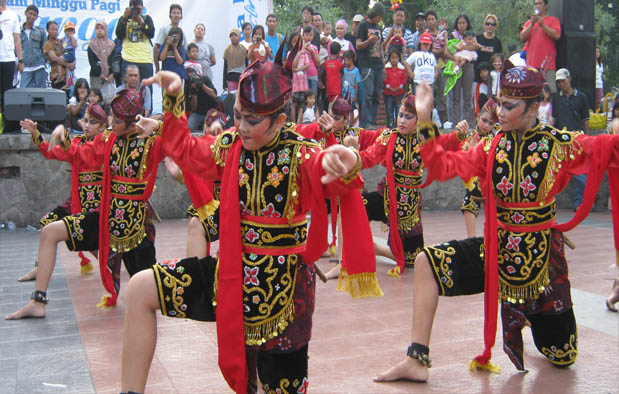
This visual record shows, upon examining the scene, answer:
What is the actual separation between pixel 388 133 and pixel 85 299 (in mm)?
3656

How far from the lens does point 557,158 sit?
4.15m

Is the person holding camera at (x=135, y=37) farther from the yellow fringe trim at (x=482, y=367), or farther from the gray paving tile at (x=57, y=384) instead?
the yellow fringe trim at (x=482, y=367)

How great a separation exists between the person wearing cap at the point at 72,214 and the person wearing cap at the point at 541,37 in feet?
28.1

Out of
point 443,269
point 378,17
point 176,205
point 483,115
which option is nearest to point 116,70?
point 176,205

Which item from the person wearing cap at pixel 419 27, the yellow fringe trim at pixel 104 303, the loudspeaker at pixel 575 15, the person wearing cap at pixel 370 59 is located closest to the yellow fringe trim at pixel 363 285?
the yellow fringe trim at pixel 104 303

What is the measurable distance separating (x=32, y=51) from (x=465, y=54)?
781 cm

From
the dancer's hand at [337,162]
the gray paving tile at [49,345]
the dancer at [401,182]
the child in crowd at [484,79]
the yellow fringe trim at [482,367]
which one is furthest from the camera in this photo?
the child in crowd at [484,79]

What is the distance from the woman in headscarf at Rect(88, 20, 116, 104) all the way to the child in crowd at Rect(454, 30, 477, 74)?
20.9 ft

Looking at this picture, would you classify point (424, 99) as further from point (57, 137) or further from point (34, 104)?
point (34, 104)

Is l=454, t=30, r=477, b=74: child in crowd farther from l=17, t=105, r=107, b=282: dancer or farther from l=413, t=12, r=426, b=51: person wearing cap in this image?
l=17, t=105, r=107, b=282: dancer

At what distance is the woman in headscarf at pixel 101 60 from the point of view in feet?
38.2

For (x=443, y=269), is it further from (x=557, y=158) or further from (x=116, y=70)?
(x=116, y=70)

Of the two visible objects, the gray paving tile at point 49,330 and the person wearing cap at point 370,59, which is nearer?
the gray paving tile at point 49,330

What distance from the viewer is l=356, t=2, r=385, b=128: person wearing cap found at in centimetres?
1227
